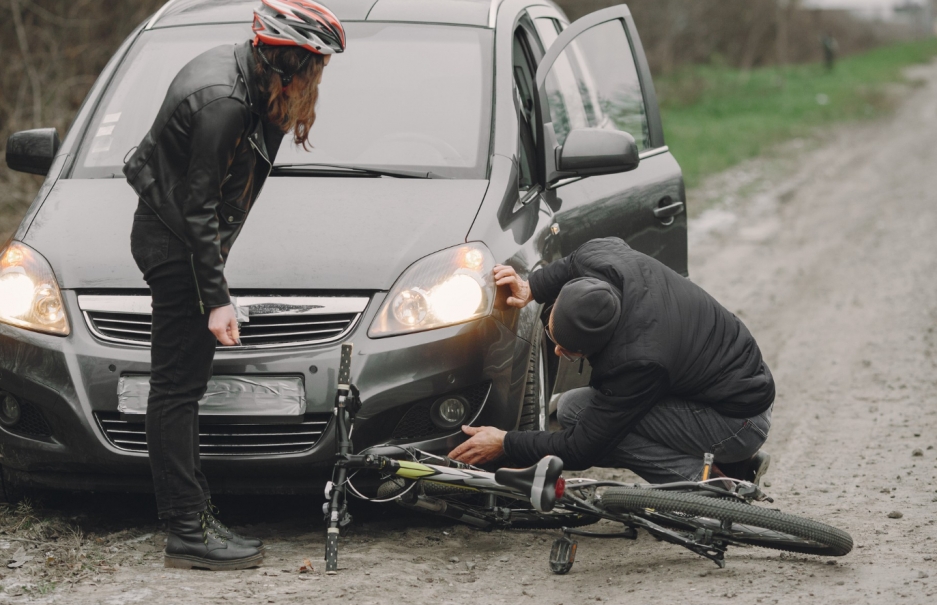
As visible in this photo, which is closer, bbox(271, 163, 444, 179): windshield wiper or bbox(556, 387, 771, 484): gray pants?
bbox(556, 387, 771, 484): gray pants

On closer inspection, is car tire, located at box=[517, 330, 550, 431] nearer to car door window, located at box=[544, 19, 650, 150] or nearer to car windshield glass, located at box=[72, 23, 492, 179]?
car windshield glass, located at box=[72, 23, 492, 179]

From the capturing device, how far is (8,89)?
1041cm

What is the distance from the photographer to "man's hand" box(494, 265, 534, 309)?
414 cm

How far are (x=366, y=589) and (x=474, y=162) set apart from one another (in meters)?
1.65

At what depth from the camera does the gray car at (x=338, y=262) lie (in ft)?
12.9

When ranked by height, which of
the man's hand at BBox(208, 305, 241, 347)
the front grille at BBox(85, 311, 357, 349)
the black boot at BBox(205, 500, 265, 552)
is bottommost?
the black boot at BBox(205, 500, 265, 552)

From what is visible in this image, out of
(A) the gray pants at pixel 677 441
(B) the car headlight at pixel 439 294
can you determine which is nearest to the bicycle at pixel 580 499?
(A) the gray pants at pixel 677 441

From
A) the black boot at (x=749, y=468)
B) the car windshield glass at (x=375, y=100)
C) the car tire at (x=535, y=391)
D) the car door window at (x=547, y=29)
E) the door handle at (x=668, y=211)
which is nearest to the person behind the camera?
the car tire at (x=535, y=391)

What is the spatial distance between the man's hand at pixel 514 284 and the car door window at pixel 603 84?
1.50 m

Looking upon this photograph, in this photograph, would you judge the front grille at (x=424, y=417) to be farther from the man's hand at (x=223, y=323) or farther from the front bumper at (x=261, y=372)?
the man's hand at (x=223, y=323)

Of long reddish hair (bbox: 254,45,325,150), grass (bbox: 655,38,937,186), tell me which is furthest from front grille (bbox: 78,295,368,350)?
grass (bbox: 655,38,937,186)

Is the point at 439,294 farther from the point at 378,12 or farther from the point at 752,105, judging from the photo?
the point at 752,105

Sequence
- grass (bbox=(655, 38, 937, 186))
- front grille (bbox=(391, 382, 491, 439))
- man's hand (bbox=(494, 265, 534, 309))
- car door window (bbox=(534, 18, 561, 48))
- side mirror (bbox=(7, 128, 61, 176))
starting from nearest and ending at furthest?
front grille (bbox=(391, 382, 491, 439)), man's hand (bbox=(494, 265, 534, 309)), side mirror (bbox=(7, 128, 61, 176)), car door window (bbox=(534, 18, 561, 48)), grass (bbox=(655, 38, 937, 186))

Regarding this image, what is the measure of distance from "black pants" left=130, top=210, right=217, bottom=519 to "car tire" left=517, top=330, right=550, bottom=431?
1107 mm
